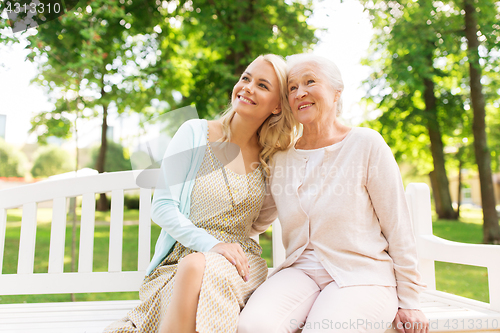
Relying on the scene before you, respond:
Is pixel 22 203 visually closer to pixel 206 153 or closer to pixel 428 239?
pixel 206 153

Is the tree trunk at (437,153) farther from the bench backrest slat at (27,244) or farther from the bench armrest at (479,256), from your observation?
the bench backrest slat at (27,244)

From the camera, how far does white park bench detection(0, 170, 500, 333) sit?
221 centimetres

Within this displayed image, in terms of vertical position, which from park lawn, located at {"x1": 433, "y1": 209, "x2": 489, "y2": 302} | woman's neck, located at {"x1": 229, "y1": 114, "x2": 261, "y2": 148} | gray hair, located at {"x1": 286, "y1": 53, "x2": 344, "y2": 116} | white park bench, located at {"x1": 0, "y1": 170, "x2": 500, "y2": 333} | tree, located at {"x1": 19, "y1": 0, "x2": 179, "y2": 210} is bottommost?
park lawn, located at {"x1": 433, "y1": 209, "x2": 489, "y2": 302}

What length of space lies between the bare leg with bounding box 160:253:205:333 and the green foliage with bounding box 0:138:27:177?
1348 centimetres

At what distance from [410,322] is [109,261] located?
199cm

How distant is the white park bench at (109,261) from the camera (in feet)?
7.25

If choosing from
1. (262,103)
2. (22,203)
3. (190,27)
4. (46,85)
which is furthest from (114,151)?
(262,103)

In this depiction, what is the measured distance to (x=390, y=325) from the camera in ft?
6.16

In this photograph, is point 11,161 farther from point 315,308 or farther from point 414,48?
point 315,308

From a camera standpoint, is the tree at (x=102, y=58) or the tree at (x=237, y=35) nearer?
the tree at (x=102, y=58)

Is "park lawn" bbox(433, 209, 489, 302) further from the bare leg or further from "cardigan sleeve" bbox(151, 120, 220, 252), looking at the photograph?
the bare leg

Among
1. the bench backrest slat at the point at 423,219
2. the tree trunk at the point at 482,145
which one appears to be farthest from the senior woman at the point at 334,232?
the tree trunk at the point at 482,145

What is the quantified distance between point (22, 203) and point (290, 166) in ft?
6.35

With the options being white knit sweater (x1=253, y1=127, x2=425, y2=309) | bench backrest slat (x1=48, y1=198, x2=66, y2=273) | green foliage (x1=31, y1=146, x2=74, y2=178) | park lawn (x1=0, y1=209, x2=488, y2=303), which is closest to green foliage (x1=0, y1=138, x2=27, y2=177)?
green foliage (x1=31, y1=146, x2=74, y2=178)
